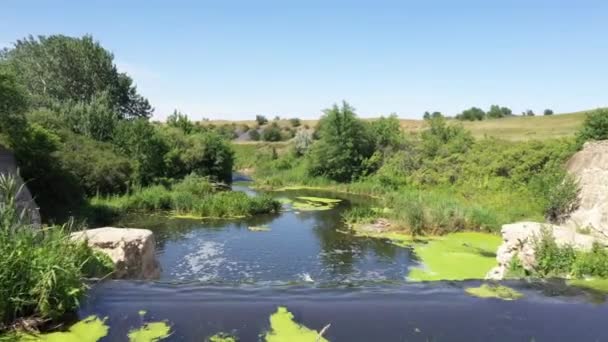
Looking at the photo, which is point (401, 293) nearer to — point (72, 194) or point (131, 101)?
point (72, 194)

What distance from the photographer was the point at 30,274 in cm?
547

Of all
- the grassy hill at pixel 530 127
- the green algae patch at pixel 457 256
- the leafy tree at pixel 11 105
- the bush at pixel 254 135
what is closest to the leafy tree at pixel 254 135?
the bush at pixel 254 135

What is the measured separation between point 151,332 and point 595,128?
26.2 meters

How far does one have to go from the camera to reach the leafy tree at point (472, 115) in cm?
8125

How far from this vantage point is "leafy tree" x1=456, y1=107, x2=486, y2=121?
3199 inches

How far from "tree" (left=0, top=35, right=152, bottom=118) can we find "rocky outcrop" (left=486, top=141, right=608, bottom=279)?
38372mm

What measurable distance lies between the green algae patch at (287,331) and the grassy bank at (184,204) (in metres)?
18.9

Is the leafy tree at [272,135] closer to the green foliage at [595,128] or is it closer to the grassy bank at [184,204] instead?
the grassy bank at [184,204]

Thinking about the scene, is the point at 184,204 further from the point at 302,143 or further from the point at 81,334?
the point at 302,143

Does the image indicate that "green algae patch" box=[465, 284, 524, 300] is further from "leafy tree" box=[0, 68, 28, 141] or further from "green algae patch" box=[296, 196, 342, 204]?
"green algae patch" box=[296, 196, 342, 204]

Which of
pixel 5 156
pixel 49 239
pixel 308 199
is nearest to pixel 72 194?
pixel 5 156

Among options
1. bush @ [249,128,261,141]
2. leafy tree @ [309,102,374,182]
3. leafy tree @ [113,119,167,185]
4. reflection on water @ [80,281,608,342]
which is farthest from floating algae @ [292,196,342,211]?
bush @ [249,128,261,141]

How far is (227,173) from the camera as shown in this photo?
42844 millimetres

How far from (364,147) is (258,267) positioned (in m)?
29.3
